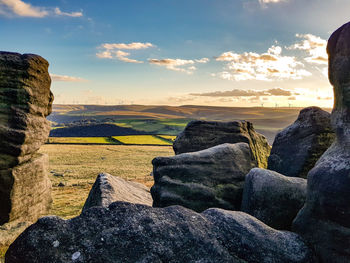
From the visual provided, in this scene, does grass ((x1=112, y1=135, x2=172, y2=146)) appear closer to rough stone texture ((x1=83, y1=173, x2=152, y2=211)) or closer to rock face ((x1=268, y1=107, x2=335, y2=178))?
rough stone texture ((x1=83, y1=173, x2=152, y2=211))

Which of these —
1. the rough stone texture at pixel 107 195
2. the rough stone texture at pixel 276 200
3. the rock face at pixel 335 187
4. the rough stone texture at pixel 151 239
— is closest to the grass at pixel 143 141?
the rough stone texture at pixel 107 195

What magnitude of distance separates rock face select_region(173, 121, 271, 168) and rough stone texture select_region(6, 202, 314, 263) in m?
11.2

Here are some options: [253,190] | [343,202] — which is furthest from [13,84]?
[343,202]

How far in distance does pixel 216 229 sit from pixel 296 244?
7.75 ft

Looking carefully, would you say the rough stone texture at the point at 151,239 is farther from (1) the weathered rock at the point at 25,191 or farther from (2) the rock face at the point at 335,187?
(1) the weathered rock at the point at 25,191

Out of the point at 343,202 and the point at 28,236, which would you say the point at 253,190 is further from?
the point at 28,236

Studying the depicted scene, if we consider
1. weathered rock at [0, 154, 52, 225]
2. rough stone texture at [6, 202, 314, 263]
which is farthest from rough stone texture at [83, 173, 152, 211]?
rough stone texture at [6, 202, 314, 263]

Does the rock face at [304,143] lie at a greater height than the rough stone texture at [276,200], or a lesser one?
greater

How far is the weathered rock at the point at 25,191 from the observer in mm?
14477

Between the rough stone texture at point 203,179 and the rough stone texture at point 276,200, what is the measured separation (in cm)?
197

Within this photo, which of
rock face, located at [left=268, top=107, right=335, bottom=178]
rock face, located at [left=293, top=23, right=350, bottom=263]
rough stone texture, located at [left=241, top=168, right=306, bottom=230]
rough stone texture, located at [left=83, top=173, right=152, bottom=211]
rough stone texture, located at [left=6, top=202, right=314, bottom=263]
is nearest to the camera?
rough stone texture, located at [left=6, top=202, right=314, bottom=263]

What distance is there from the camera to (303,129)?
545 inches

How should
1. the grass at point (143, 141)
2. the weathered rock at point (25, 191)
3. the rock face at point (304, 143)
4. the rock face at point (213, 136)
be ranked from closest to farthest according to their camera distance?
the rock face at point (304, 143) < the weathered rock at point (25, 191) < the rock face at point (213, 136) < the grass at point (143, 141)

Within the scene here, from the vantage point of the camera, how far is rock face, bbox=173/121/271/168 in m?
19.1
